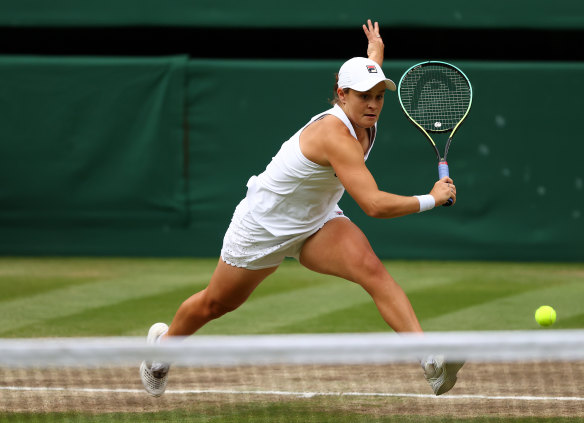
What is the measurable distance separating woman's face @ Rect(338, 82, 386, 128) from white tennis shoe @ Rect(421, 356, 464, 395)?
106 cm

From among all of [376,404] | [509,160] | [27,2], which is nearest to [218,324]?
[376,404]

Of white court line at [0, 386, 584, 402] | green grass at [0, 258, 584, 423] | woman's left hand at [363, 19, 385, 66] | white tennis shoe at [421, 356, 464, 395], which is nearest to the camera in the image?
white tennis shoe at [421, 356, 464, 395]

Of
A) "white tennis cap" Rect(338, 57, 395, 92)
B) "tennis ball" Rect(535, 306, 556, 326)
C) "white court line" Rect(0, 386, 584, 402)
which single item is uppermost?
"white tennis cap" Rect(338, 57, 395, 92)

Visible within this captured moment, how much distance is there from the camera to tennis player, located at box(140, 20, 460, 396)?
4.05 meters

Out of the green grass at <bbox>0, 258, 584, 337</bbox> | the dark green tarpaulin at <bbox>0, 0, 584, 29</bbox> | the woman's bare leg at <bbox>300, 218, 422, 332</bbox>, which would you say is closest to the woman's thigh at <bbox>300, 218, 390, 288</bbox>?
the woman's bare leg at <bbox>300, 218, 422, 332</bbox>

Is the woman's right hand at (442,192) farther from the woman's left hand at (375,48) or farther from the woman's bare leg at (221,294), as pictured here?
the woman's left hand at (375,48)

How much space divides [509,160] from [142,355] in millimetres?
7289

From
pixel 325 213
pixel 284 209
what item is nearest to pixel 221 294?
pixel 284 209

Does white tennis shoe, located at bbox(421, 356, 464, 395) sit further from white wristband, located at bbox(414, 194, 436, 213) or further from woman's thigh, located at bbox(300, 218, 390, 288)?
white wristband, located at bbox(414, 194, 436, 213)

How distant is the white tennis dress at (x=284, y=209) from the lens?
4262 mm

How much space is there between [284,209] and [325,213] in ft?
0.65

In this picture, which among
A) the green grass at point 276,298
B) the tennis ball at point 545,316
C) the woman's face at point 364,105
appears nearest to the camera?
the woman's face at point 364,105

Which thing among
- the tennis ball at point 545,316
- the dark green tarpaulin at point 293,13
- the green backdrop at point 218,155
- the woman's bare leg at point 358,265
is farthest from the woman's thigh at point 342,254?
the dark green tarpaulin at point 293,13

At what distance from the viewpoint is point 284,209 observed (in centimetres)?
433
